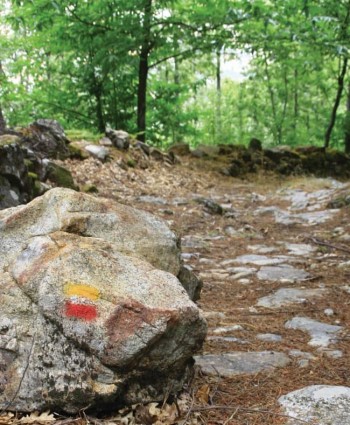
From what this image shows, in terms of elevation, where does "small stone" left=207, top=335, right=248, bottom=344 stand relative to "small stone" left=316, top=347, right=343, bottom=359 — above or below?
below

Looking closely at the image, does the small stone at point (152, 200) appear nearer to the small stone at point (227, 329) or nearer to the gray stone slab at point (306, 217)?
the gray stone slab at point (306, 217)

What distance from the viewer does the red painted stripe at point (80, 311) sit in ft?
6.60

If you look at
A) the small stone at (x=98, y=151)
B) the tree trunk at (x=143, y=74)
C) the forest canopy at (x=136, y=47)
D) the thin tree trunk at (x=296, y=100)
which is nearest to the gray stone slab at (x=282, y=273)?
the forest canopy at (x=136, y=47)

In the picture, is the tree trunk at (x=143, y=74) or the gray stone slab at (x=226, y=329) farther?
the tree trunk at (x=143, y=74)

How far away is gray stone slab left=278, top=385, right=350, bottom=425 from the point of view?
7.06 ft

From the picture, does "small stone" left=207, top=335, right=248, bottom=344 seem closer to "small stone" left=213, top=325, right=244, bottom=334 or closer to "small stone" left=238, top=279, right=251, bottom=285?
"small stone" left=213, top=325, right=244, bottom=334

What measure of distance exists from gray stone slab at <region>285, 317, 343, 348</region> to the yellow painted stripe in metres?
1.80

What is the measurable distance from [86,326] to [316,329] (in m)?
2.15

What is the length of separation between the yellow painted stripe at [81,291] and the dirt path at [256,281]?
70cm

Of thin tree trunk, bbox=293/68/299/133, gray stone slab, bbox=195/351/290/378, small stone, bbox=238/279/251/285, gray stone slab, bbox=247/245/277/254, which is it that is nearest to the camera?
gray stone slab, bbox=195/351/290/378

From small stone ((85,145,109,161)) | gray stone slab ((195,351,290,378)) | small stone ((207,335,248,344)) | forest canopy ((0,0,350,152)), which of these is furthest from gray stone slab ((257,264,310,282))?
small stone ((85,145,109,161))

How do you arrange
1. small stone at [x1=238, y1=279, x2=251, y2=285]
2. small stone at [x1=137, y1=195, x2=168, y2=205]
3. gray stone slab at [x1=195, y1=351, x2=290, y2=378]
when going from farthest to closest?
small stone at [x1=137, y1=195, x2=168, y2=205]
small stone at [x1=238, y1=279, x2=251, y2=285]
gray stone slab at [x1=195, y1=351, x2=290, y2=378]

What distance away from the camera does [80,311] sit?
79.5 inches

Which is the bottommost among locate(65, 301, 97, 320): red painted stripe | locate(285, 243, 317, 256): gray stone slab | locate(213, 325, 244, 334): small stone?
locate(285, 243, 317, 256): gray stone slab
